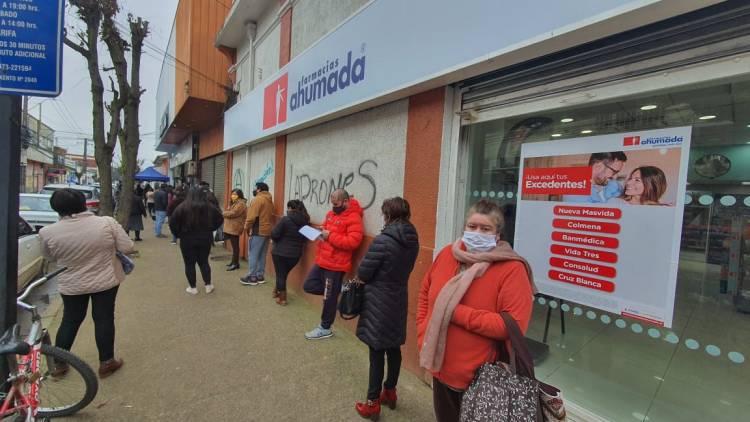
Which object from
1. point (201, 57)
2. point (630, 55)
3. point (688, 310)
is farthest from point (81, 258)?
point (201, 57)

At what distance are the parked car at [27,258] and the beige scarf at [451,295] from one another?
6248 millimetres

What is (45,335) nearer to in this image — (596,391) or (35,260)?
(596,391)

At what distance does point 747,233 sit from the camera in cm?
180

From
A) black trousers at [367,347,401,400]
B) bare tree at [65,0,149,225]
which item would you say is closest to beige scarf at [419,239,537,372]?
black trousers at [367,347,401,400]

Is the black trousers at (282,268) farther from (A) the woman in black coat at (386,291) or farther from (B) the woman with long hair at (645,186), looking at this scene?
(B) the woman with long hair at (645,186)

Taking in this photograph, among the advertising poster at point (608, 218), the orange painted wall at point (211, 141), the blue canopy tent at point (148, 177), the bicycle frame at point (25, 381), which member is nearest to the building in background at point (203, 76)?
the orange painted wall at point (211, 141)

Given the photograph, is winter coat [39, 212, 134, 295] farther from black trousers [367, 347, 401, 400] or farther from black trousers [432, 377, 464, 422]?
black trousers [432, 377, 464, 422]

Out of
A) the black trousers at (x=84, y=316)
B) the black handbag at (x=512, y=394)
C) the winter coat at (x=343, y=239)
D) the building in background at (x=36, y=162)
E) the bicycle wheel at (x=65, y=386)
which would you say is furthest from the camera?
the building in background at (x=36, y=162)

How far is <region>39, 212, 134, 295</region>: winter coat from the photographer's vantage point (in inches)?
108

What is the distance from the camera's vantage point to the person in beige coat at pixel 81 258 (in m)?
2.75

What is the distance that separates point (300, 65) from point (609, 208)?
4.55 metres

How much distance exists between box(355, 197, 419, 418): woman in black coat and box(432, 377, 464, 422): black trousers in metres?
0.64

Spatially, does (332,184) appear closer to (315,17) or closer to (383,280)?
(383,280)

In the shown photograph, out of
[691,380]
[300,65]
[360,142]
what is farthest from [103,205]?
[691,380]
